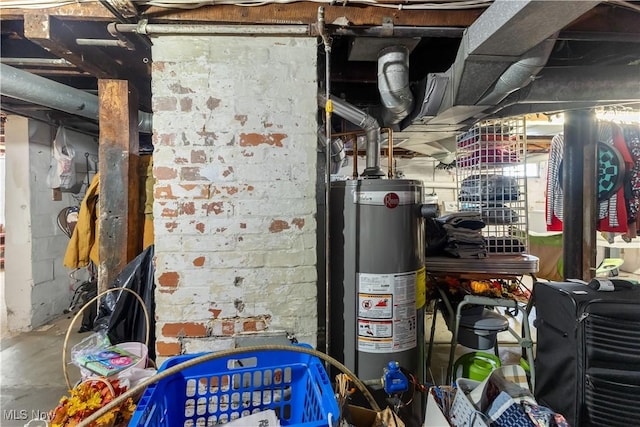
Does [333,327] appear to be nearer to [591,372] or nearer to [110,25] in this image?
[591,372]

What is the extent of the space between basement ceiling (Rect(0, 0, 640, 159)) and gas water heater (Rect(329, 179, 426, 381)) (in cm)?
60

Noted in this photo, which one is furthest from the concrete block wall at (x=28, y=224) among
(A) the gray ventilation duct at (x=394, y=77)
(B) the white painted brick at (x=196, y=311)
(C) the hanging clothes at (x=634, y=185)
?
(C) the hanging clothes at (x=634, y=185)

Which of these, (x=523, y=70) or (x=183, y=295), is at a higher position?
(x=523, y=70)

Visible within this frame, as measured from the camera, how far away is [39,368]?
2207mm

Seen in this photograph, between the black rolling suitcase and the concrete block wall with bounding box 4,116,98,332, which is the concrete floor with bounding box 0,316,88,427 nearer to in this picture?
the concrete block wall with bounding box 4,116,98,332

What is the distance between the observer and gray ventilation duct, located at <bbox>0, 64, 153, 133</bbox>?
1748mm

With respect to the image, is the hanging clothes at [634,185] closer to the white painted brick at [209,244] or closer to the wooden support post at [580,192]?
the wooden support post at [580,192]

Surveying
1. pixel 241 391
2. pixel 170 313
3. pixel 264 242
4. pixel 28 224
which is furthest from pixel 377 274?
pixel 28 224

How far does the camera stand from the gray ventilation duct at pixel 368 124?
63.9 inches

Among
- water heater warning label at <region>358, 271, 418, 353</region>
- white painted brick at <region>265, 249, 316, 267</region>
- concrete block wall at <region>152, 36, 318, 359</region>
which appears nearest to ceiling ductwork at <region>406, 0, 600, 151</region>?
concrete block wall at <region>152, 36, 318, 359</region>

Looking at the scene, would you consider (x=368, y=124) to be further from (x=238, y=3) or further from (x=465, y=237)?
(x=465, y=237)

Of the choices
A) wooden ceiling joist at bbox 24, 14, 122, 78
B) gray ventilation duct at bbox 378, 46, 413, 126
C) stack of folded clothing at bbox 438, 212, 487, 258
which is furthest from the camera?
stack of folded clothing at bbox 438, 212, 487, 258

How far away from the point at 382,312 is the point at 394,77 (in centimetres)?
119

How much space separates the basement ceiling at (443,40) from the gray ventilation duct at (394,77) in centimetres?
6
